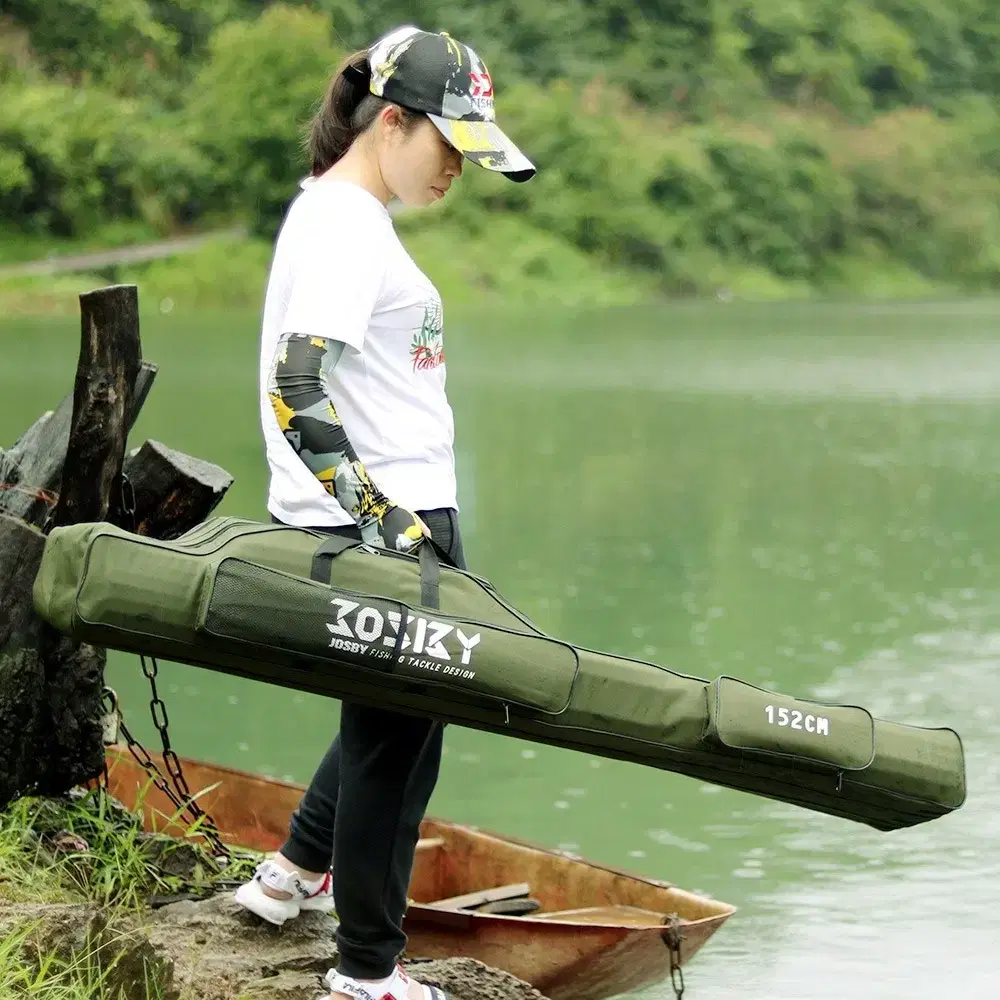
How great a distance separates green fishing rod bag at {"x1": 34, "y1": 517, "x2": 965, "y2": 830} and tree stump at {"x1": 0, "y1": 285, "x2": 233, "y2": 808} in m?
0.75

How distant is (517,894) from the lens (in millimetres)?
3881

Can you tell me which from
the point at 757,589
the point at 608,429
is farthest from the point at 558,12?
the point at 757,589

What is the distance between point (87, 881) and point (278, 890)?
447mm

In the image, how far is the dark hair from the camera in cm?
277

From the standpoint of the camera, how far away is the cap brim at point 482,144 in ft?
8.81

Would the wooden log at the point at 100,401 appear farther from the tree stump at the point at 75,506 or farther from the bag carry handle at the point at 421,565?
the bag carry handle at the point at 421,565

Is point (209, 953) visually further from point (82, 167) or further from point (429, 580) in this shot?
point (82, 167)

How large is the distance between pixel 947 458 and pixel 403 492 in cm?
1291

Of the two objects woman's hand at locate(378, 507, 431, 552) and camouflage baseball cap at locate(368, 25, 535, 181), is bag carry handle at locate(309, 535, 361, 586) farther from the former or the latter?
camouflage baseball cap at locate(368, 25, 535, 181)

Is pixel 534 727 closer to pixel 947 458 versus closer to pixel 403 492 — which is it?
pixel 403 492

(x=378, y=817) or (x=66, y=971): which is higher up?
(x=378, y=817)

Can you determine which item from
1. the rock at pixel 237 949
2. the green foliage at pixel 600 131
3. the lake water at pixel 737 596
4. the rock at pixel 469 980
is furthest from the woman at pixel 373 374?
the green foliage at pixel 600 131

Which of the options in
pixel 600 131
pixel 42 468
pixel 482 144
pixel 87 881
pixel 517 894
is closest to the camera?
pixel 482 144

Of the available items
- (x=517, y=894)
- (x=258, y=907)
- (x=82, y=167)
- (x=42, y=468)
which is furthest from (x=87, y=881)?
(x=82, y=167)
